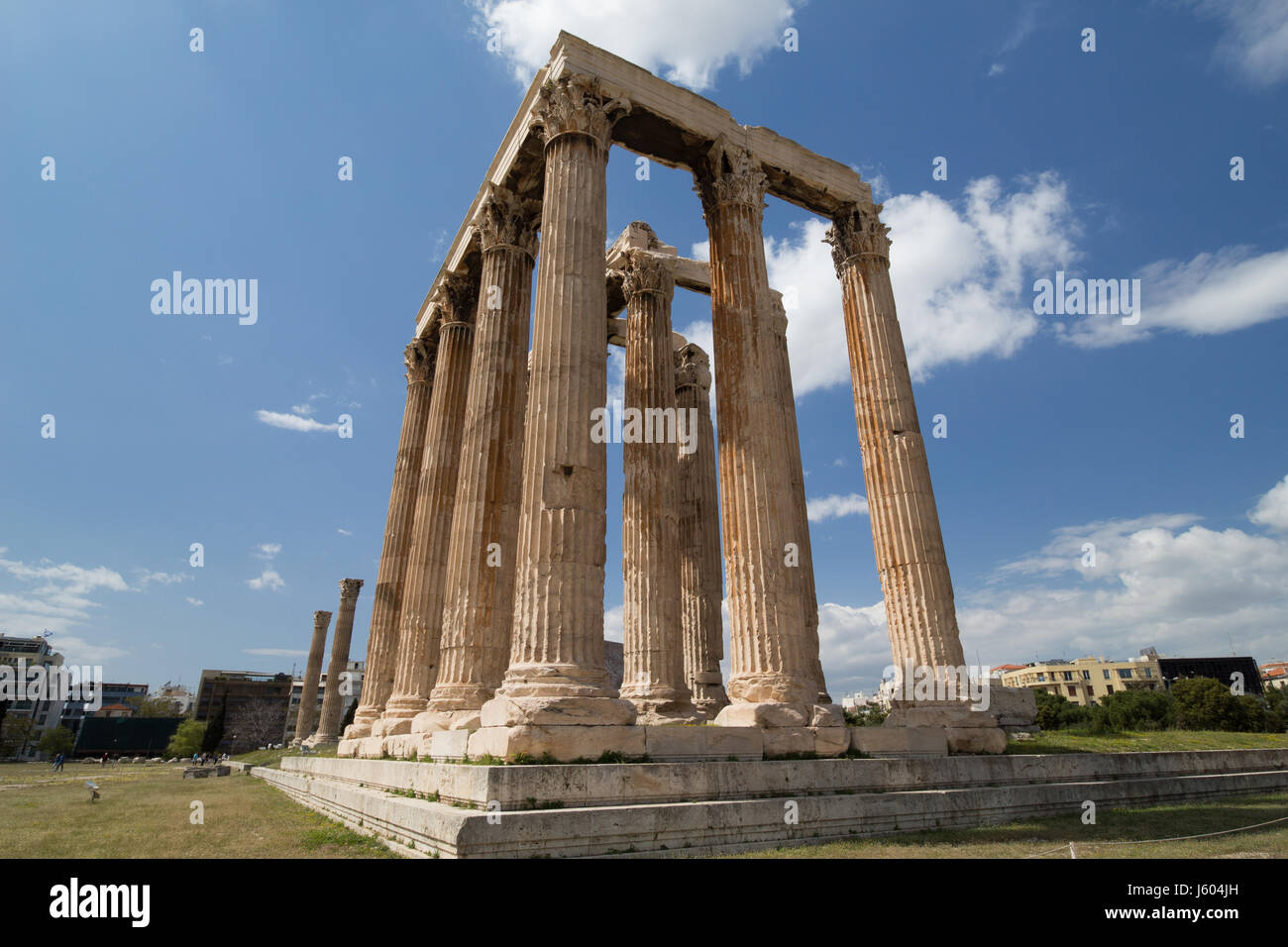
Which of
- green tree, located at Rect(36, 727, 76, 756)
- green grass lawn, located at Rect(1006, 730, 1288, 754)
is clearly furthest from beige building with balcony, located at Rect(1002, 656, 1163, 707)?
green tree, located at Rect(36, 727, 76, 756)

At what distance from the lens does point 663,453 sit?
20156mm

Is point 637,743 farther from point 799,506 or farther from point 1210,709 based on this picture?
point 1210,709

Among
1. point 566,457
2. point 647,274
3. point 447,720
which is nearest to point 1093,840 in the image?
point 566,457

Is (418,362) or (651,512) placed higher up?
(418,362)

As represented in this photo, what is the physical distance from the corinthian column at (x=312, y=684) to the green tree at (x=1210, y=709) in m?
65.2

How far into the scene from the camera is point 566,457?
1359 centimetres

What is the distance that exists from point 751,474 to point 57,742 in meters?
107

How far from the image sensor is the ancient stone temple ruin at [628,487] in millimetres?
12836

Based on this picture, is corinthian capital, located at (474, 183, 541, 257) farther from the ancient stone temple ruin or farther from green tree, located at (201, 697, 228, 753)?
green tree, located at (201, 697, 228, 753)

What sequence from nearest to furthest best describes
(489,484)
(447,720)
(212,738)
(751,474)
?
(447,720) → (751,474) → (489,484) → (212,738)

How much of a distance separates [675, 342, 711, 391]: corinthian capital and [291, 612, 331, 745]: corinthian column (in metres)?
39.7

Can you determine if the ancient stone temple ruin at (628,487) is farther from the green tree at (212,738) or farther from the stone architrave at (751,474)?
the green tree at (212,738)

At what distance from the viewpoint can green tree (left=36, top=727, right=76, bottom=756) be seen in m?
84.9
